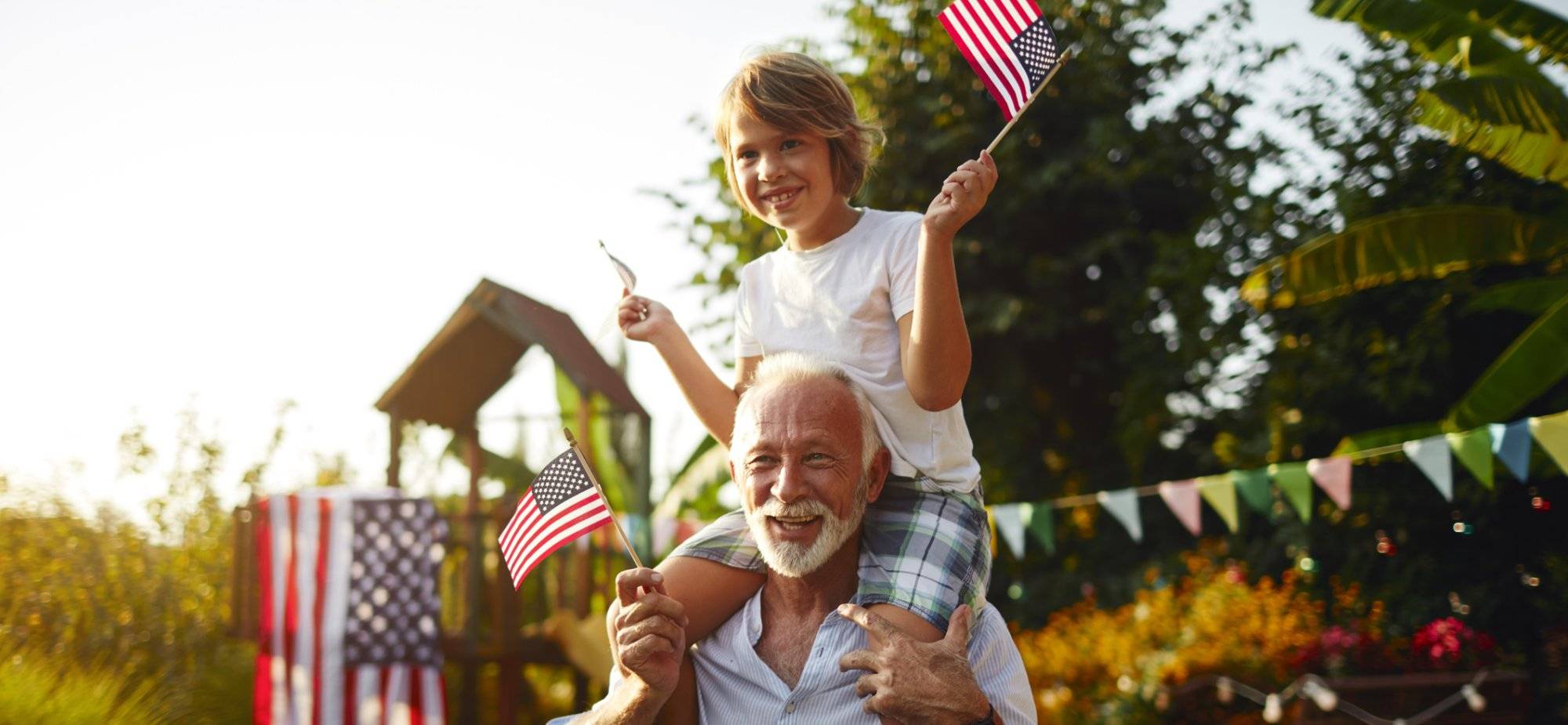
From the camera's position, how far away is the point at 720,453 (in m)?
14.0

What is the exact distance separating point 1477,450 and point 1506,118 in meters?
2.54

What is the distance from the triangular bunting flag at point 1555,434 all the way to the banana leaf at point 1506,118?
2510 mm

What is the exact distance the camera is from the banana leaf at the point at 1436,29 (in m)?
8.94

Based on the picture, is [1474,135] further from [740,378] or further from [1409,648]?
[740,378]

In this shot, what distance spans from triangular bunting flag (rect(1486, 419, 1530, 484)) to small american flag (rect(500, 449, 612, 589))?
6.05 m

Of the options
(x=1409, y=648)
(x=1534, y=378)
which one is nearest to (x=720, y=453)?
(x=1409, y=648)

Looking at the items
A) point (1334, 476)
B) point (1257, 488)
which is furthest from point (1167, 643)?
point (1334, 476)

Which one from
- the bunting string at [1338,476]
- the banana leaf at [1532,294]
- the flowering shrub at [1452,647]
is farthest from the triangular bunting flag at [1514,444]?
the flowering shrub at [1452,647]

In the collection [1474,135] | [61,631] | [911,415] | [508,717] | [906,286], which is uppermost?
[1474,135]

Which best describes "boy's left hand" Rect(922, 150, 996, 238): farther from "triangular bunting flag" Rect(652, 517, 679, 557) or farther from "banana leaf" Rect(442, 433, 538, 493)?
"banana leaf" Rect(442, 433, 538, 493)

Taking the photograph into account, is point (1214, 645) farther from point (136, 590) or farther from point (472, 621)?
point (136, 590)

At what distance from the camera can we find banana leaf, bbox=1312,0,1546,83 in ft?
29.3

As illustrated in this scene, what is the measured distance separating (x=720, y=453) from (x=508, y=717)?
491cm

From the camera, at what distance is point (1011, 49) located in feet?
10.9
